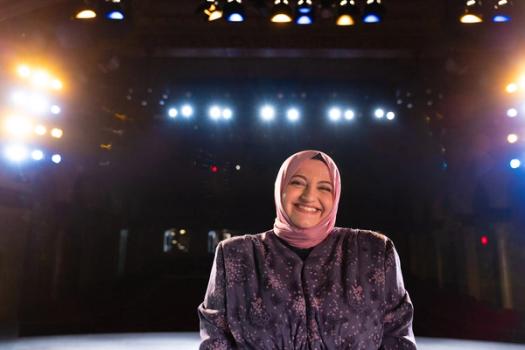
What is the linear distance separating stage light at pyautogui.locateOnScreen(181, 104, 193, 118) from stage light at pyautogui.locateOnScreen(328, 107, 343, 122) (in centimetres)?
219

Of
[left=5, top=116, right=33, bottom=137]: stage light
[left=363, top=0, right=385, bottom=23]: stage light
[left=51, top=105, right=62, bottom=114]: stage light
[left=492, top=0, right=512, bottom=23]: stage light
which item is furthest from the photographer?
[left=51, top=105, right=62, bottom=114]: stage light

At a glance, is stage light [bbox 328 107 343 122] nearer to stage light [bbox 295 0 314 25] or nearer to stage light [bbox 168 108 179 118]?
stage light [bbox 168 108 179 118]

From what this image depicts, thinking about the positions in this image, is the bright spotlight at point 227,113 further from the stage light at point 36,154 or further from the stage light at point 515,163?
the stage light at point 515,163

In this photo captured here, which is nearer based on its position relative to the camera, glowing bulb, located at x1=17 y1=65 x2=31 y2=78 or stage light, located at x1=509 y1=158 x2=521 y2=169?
glowing bulb, located at x1=17 y1=65 x2=31 y2=78

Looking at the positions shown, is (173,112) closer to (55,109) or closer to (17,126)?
(55,109)

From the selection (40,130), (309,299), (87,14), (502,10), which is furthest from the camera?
(40,130)

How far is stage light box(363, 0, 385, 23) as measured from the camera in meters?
3.47

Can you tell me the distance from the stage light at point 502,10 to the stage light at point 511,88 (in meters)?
1.26

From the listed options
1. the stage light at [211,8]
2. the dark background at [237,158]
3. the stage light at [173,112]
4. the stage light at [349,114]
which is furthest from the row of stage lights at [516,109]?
the stage light at [173,112]

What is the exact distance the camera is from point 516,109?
480 cm

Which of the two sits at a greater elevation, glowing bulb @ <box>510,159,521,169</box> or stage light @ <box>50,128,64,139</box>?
stage light @ <box>50,128,64,139</box>

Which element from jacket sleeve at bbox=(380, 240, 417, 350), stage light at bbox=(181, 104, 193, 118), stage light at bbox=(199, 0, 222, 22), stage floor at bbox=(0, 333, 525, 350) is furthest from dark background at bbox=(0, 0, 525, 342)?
jacket sleeve at bbox=(380, 240, 417, 350)

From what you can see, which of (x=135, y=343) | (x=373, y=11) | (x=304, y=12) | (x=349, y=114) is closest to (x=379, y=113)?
(x=349, y=114)

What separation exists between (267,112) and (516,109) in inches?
133
